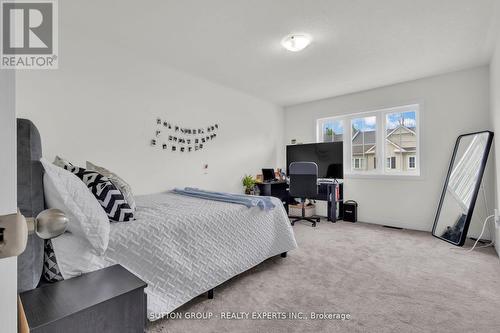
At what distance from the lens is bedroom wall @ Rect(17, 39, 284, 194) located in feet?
7.52

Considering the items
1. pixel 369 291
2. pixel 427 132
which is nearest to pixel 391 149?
pixel 427 132

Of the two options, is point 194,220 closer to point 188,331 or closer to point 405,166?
point 188,331

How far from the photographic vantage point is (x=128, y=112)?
2824mm

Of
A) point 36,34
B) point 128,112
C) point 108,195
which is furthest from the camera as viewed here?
point 128,112

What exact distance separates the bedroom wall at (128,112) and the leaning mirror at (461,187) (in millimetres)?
3084

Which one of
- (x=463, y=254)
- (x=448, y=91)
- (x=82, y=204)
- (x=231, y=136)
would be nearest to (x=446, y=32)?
(x=448, y=91)

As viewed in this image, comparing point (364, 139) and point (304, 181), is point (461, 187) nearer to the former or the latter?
point (364, 139)

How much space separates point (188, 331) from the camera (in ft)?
4.88

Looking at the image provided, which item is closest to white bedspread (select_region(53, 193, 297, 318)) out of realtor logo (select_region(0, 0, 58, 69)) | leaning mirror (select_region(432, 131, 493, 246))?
realtor logo (select_region(0, 0, 58, 69))

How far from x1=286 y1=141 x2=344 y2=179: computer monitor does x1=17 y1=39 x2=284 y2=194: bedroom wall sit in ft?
4.08

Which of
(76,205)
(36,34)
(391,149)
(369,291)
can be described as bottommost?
(369,291)

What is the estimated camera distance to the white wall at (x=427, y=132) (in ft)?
10.9

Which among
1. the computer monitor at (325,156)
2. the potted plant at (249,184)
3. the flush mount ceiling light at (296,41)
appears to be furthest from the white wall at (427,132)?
the flush mount ceiling light at (296,41)

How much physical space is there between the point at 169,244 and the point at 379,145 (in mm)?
3906
